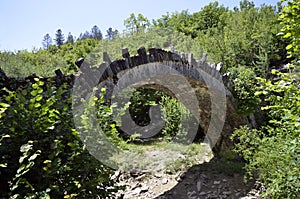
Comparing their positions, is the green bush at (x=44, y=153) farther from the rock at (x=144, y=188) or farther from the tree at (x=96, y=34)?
the tree at (x=96, y=34)

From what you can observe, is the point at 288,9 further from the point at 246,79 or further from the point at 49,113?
the point at 246,79

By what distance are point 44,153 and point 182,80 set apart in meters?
2.99

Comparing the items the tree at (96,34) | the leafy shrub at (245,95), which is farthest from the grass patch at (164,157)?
the tree at (96,34)

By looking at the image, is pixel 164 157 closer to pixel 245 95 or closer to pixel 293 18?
pixel 245 95

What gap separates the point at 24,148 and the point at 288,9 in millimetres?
1732

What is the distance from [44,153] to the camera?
1932 millimetres

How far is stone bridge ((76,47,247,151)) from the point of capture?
354 cm

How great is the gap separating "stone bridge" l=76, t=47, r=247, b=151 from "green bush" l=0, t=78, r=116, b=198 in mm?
1111


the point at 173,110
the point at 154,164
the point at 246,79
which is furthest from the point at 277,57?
the point at 154,164

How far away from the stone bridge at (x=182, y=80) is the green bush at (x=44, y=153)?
111cm

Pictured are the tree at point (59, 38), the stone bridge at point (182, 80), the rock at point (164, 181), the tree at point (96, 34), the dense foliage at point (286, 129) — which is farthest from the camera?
the tree at point (59, 38)

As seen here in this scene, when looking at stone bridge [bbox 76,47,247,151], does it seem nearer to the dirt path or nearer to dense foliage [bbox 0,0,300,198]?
dense foliage [bbox 0,0,300,198]

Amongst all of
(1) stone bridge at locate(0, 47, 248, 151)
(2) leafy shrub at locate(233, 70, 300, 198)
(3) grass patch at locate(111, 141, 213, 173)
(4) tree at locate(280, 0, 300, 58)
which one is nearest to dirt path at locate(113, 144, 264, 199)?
(3) grass patch at locate(111, 141, 213, 173)

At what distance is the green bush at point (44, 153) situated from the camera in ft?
5.91
